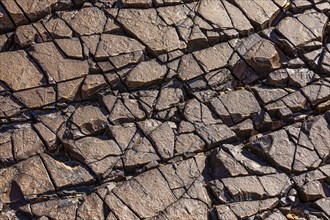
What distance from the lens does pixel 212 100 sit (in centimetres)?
768

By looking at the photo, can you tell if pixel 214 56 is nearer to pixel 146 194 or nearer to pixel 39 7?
pixel 146 194

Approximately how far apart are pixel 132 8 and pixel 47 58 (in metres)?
1.33

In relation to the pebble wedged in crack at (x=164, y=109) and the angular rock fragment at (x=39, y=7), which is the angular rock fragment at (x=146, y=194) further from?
the angular rock fragment at (x=39, y=7)

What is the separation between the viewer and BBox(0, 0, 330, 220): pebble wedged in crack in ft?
22.6

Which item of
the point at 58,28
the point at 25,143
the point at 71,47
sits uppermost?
the point at 58,28

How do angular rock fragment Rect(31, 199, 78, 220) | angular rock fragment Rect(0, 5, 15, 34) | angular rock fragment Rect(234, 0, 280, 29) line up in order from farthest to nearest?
angular rock fragment Rect(234, 0, 280, 29) → angular rock fragment Rect(0, 5, 15, 34) → angular rock fragment Rect(31, 199, 78, 220)

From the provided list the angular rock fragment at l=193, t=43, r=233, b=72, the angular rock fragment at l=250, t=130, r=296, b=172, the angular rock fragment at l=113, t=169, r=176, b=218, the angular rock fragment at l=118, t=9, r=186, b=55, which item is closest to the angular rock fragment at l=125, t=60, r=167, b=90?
the angular rock fragment at l=118, t=9, r=186, b=55

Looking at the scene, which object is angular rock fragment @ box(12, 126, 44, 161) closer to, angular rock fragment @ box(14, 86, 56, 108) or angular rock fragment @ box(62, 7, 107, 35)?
angular rock fragment @ box(14, 86, 56, 108)

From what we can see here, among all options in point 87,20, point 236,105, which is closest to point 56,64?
point 87,20

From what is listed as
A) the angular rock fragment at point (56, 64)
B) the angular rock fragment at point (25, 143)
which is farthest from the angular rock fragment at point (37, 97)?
the angular rock fragment at point (25, 143)

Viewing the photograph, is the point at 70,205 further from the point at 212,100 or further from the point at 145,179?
the point at 212,100

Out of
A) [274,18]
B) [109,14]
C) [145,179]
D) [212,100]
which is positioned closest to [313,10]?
[274,18]

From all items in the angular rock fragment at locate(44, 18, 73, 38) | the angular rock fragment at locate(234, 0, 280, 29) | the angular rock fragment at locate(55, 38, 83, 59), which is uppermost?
the angular rock fragment at locate(234, 0, 280, 29)

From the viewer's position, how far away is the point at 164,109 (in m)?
7.54
